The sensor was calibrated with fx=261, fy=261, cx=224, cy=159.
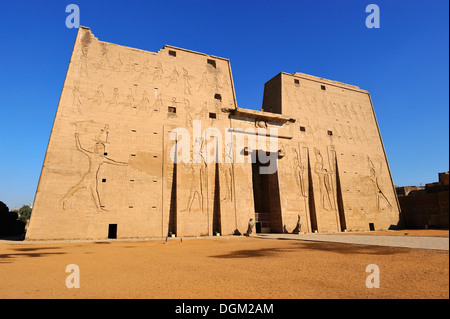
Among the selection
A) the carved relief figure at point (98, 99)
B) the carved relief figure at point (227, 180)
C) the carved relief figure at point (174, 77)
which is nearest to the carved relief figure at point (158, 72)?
the carved relief figure at point (174, 77)

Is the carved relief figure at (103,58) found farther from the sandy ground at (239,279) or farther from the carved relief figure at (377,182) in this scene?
the carved relief figure at (377,182)

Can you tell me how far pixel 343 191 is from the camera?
25.9 metres

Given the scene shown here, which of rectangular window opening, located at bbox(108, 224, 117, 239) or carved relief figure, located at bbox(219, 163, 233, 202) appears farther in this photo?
carved relief figure, located at bbox(219, 163, 233, 202)

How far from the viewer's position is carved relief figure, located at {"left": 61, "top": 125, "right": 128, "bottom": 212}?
56.2ft

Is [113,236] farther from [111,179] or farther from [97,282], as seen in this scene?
[97,282]

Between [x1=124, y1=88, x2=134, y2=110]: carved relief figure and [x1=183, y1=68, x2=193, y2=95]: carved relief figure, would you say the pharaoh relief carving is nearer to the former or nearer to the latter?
[x1=183, y1=68, x2=193, y2=95]: carved relief figure

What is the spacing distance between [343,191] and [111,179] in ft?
69.6

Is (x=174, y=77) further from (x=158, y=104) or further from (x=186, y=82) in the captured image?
(x=158, y=104)

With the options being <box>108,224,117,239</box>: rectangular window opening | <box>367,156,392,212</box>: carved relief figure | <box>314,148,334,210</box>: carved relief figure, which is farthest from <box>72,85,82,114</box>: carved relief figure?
<box>367,156,392,212</box>: carved relief figure

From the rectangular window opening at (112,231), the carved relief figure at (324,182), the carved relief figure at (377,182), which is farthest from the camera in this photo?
the carved relief figure at (377,182)

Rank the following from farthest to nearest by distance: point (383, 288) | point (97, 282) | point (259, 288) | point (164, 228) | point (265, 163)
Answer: point (265, 163) < point (164, 228) < point (97, 282) < point (259, 288) < point (383, 288)

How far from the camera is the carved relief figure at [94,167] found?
17136 millimetres

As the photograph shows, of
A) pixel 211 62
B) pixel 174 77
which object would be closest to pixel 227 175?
pixel 174 77

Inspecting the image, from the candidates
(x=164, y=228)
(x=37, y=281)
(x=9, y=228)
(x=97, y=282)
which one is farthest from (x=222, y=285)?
(x=9, y=228)
